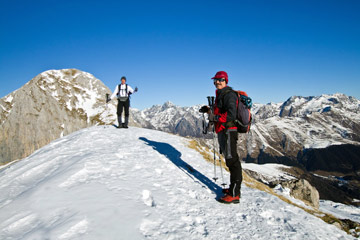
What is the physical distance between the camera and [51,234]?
424cm

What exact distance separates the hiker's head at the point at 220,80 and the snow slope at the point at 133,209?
426cm

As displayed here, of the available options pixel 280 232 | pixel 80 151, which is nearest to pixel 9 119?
pixel 80 151

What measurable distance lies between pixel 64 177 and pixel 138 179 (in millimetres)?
2597

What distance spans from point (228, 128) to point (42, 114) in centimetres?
19509

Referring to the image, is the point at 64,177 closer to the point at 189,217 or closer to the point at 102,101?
the point at 189,217

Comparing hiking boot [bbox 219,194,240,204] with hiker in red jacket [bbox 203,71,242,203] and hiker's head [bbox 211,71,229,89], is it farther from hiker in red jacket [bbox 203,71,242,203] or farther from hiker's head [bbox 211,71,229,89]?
hiker's head [bbox 211,71,229,89]

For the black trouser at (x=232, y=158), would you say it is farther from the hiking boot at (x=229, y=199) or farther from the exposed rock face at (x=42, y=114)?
the exposed rock face at (x=42, y=114)

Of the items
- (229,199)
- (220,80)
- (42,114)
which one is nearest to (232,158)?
(229,199)

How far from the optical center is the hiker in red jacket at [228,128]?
7180 mm

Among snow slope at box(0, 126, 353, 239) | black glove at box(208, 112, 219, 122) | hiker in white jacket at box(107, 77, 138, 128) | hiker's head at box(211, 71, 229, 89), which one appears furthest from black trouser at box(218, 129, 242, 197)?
hiker in white jacket at box(107, 77, 138, 128)

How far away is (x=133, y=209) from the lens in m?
5.57

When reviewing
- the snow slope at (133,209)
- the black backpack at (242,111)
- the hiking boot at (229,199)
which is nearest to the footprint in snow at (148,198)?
the snow slope at (133,209)

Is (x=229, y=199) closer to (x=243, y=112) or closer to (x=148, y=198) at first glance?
(x=148, y=198)

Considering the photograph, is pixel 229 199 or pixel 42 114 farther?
pixel 42 114
